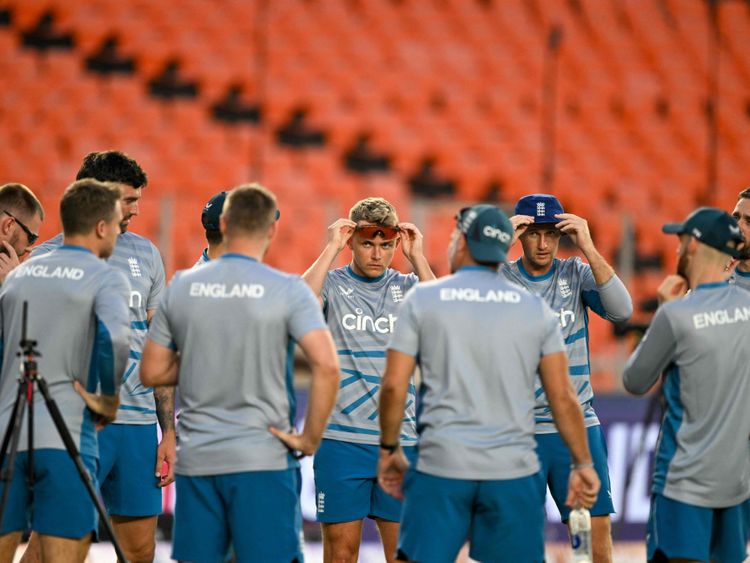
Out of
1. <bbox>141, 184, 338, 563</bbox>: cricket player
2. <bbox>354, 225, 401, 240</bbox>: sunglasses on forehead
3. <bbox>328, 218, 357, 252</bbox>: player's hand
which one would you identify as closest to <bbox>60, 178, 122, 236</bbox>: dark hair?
<bbox>141, 184, 338, 563</bbox>: cricket player

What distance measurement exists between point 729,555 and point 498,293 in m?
1.36

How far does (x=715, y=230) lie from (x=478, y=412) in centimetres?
115

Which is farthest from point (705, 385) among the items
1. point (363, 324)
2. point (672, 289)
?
point (363, 324)

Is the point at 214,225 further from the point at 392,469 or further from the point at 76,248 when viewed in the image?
the point at 392,469

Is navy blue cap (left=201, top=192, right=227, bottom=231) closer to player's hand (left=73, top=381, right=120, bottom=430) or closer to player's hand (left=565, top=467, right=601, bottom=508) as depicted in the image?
player's hand (left=73, top=381, right=120, bottom=430)

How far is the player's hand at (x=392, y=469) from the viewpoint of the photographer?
4.04 m

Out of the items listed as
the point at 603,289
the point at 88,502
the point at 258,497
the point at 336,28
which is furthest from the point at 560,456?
the point at 336,28

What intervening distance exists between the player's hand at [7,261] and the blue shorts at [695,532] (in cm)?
290

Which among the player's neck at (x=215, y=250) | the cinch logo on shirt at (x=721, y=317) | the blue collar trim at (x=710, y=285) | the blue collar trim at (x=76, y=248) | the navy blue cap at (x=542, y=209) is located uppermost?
the navy blue cap at (x=542, y=209)

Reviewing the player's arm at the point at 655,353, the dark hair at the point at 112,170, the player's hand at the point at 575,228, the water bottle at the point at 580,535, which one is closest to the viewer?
the player's arm at the point at 655,353

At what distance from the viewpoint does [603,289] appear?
5.32m

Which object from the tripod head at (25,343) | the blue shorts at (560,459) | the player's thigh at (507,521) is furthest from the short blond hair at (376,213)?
the tripod head at (25,343)

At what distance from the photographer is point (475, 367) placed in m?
3.91

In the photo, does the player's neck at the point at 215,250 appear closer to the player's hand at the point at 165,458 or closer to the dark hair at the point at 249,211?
the player's hand at the point at 165,458
